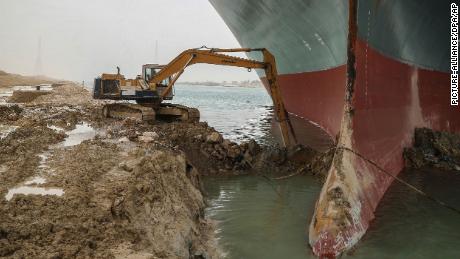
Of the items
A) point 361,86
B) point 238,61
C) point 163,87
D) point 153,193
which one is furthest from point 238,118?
point 153,193

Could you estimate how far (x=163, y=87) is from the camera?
12.8 metres

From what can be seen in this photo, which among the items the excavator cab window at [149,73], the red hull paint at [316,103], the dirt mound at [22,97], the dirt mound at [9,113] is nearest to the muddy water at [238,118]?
the red hull paint at [316,103]

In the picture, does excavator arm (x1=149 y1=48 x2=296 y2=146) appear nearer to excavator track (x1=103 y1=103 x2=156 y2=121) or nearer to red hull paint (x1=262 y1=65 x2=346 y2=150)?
excavator track (x1=103 y1=103 x2=156 y2=121)

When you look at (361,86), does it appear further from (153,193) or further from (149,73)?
(149,73)

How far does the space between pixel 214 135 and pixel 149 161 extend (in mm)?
4131

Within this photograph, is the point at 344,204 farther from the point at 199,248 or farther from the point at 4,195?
the point at 4,195

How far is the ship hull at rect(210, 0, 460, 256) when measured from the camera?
5840mm

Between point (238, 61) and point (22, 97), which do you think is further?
point (22, 97)

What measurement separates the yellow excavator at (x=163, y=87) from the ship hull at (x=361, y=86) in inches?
81.1

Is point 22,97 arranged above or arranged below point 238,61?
below

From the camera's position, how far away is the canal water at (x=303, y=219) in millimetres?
5305

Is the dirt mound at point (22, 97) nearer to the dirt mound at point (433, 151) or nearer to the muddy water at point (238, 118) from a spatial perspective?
the muddy water at point (238, 118)

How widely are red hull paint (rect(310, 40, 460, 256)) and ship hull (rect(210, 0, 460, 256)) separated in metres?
0.02

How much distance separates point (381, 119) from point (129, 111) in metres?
7.78
